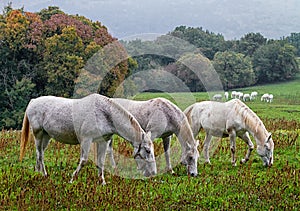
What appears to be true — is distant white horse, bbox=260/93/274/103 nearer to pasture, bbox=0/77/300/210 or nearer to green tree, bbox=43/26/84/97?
green tree, bbox=43/26/84/97

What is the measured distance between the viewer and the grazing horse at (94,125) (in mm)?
8906

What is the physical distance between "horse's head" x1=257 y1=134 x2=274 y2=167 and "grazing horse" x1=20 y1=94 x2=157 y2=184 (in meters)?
3.41

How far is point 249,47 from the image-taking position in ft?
230

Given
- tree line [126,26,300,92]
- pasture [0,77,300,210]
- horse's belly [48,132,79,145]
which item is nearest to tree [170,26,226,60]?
tree line [126,26,300,92]

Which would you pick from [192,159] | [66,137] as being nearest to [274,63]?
[192,159]

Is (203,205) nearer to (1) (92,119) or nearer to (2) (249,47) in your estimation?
(1) (92,119)

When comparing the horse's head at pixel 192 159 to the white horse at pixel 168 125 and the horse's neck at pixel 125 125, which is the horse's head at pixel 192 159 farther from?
the horse's neck at pixel 125 125

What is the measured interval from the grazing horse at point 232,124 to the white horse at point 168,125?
1.96m

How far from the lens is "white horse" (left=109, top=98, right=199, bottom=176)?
983 cm

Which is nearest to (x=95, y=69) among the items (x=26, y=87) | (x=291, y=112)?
(x=26, y=87)

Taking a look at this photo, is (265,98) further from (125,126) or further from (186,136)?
(125,126)

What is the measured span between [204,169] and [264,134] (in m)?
1.97

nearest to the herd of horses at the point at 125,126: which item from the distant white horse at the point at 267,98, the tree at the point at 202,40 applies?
the distant white horse at the point at 267,98

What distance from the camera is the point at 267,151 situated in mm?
10664
